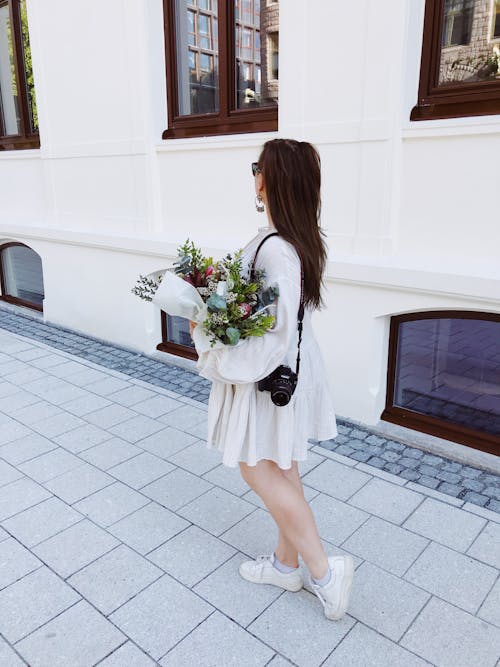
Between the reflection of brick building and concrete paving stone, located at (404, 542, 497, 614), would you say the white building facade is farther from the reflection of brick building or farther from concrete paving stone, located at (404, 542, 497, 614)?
concrete paving stone, located at (404, 542, 497, 614)

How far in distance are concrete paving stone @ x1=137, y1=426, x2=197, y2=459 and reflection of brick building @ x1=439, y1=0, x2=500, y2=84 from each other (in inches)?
122

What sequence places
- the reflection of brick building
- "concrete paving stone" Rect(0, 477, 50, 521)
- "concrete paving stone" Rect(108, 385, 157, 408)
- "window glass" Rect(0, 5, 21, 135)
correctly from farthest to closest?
"window glass" Rect(0, 5, 21, 135)
"concrete paving stone" Rect(108, 385, 157, 408)
the reflection of brick building
"concrete paving stone" Rect(0, 477, 50, 521)

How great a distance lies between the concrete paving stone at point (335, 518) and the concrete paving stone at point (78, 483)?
1.37 meters

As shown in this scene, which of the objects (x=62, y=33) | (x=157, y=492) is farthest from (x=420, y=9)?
(x=62, y=33)

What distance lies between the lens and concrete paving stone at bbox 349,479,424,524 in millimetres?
3303

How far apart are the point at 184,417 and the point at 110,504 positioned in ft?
4.06

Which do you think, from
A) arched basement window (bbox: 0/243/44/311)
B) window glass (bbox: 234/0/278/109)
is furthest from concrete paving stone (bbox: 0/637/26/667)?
arched basement window (bbox: 0/243/44/311)

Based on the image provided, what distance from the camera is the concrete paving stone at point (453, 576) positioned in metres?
2.66

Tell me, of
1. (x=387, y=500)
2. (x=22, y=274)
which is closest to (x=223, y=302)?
(x=387, y=500)

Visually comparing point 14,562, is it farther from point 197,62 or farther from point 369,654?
point 197,62

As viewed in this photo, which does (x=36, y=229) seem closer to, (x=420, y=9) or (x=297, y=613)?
(x=420, y=9)

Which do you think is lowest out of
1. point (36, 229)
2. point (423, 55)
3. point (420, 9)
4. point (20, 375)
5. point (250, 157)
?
point (20, 375)

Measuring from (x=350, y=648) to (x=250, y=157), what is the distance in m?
3.75

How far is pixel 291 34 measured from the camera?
4.16m
